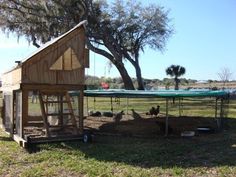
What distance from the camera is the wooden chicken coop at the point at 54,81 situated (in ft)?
35.4

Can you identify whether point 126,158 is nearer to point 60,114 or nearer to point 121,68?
point 60,114

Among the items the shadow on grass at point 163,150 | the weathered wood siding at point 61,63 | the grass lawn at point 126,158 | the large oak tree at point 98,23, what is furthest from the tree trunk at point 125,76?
the weathered wood siding at point 61,63

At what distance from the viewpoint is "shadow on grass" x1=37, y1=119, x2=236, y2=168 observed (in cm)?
861

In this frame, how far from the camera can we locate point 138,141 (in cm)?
1139

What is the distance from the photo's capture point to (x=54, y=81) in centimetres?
1109

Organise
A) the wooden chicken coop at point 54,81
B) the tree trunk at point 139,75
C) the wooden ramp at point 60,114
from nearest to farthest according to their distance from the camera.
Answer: the wooden chicken coop at point 54,81 < the wooden ramp at point 60,114 < the tree trunk at point 139,75

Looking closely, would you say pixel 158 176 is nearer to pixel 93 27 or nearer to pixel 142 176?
pixel 142 176

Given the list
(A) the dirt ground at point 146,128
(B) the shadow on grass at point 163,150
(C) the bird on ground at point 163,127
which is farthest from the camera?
(C) the bird on ground at point 163,127

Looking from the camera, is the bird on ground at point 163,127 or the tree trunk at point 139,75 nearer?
the bird on ground at point 163,127

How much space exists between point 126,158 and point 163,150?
1235mm

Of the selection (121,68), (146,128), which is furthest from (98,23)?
(146,128)

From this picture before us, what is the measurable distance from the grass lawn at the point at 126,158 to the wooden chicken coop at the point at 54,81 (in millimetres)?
569

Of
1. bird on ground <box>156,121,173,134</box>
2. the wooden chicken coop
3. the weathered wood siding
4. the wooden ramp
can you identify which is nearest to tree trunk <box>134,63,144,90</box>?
bird on ground <box>156,121,173,134</box>

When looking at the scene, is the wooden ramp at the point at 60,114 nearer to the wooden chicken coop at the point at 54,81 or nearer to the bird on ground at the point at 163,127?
the wooden chicken coop at the point at 54,81
